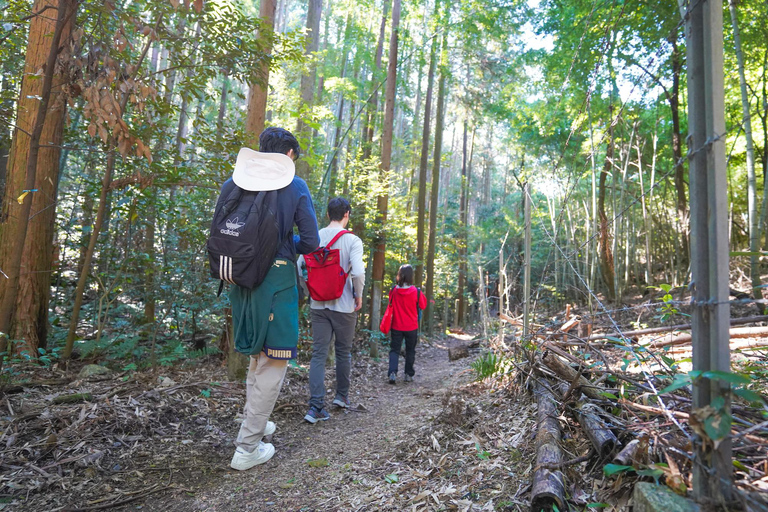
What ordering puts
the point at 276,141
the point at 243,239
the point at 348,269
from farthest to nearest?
the point at 348,269 < the point at 276,141 < the point at 243,239

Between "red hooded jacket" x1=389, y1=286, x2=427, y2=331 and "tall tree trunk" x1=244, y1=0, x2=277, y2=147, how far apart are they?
2919 mm

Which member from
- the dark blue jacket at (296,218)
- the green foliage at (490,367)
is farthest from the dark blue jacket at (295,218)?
the green foliage at (490,367)

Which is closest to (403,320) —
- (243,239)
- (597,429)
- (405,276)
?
(405,276)

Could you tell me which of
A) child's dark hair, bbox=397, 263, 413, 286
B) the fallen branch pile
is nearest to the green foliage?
the fallen branch pile

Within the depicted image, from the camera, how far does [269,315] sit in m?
2.78

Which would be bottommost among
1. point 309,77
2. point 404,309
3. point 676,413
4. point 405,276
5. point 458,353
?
point 458,353

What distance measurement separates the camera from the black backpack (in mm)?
2611

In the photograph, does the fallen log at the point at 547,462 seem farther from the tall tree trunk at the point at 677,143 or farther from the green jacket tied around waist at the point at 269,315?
the tall tree trunk at the point at 677,143

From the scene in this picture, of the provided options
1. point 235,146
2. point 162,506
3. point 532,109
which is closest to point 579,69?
point 532,109

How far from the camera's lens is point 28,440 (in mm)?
2555

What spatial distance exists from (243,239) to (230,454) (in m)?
1.55

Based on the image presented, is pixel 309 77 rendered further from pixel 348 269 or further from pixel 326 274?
pixel 326 274

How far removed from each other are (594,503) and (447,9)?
44.1 feet

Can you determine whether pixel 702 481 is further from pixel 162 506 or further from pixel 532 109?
pixel 532 109
